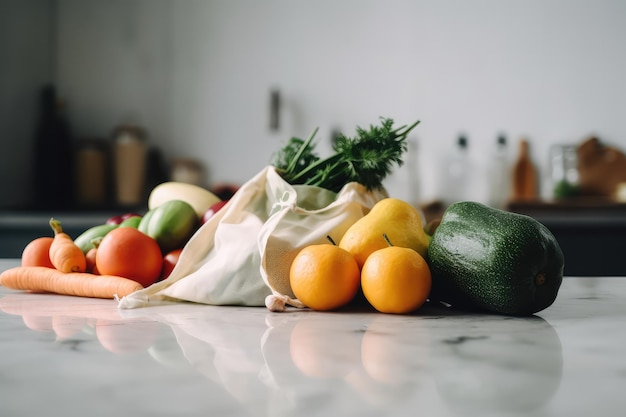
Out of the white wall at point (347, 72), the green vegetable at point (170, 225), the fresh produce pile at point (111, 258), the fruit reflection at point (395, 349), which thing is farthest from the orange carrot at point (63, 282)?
the white wall at point (347, 72)

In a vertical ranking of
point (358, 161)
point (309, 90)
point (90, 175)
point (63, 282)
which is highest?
point (309, 90)

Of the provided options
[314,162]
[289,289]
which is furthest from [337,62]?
[289,289]

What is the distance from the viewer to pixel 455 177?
311 cm

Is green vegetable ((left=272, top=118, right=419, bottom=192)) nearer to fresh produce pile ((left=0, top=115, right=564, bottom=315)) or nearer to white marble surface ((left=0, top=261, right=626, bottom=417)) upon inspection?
fresh produce pile ((left=0, top=115, right=564, bottom=315))

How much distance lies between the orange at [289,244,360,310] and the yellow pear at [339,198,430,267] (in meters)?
0.03

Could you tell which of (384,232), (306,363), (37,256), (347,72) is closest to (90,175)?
(347,72)

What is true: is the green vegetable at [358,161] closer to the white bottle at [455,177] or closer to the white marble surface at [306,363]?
the white marble surface at [306,363]

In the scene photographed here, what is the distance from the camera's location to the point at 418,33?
3143 millimetres

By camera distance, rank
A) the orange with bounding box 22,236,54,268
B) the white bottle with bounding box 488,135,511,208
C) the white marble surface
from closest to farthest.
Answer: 1. the white marble surface
2. the orange with bounding box 22,236,54,268
3. the white bottle with bounding box 488,135,511,208

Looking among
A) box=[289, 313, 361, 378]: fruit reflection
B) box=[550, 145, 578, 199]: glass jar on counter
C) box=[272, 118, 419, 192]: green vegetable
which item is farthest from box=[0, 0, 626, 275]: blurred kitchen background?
box=[289, 313, 361, 378]: fruit reflection

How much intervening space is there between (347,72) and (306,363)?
109 inches

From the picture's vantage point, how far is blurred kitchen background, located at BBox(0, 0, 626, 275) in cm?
302

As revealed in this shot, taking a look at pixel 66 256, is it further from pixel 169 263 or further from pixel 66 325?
pixel 66 325

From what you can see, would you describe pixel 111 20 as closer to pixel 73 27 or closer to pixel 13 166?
pixel 73 27
